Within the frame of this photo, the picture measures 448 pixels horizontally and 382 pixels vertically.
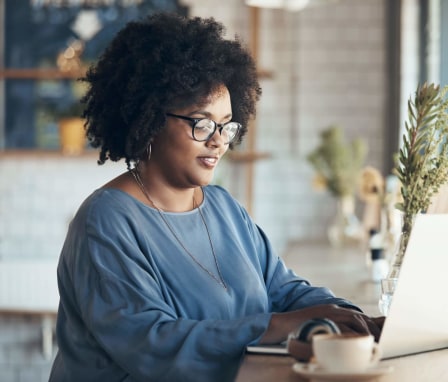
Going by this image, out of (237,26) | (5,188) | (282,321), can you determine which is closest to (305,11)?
(237,26)

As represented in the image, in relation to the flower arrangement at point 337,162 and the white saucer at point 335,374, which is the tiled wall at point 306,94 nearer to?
the flower arrangement at point 337,162

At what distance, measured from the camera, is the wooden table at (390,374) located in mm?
1711

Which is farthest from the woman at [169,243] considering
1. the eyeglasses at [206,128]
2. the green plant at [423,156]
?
the green plant at [423,156]

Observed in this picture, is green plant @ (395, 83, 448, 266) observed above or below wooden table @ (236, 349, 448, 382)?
above

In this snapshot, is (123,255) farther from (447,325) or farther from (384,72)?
(384,72)

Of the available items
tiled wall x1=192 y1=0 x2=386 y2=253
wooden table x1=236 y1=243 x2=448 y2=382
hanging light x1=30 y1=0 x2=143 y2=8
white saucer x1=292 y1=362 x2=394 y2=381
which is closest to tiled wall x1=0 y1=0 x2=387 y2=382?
tiled wall x1=192 y1=0 x2=386 y2=253

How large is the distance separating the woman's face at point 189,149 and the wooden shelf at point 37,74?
3624 mm

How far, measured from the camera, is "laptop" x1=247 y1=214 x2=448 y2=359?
1.74m

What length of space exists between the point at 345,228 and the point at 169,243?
3252mm

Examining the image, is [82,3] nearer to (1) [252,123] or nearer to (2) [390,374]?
(1) [252,123]

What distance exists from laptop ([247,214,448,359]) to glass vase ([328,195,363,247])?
3.29 meters

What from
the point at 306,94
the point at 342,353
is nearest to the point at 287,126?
the point at 306,94

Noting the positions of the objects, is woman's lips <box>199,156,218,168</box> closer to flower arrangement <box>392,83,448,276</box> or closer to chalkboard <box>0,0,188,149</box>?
flower arrangement <box>392,83,448,276</box>

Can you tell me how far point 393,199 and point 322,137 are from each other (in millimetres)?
1637
